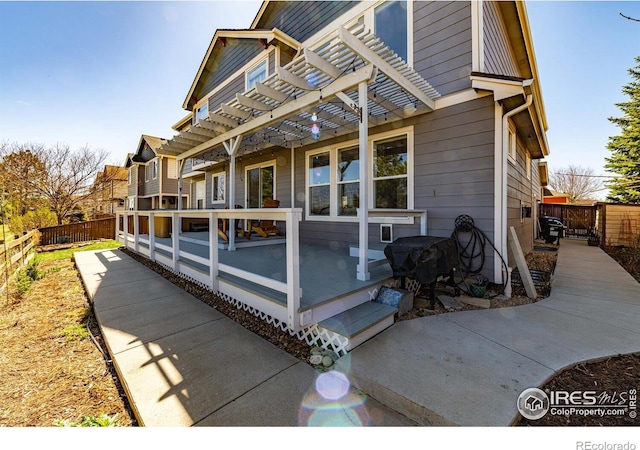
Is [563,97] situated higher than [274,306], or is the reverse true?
[563,97]

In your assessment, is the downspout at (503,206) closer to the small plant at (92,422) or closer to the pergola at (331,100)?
the pergola at (331,100)

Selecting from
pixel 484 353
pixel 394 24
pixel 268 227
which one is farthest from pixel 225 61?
pixel 484 353

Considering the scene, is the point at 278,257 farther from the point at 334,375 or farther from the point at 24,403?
the point at 24,403

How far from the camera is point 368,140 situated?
5.27 metres

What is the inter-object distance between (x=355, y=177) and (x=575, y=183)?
37.7 m

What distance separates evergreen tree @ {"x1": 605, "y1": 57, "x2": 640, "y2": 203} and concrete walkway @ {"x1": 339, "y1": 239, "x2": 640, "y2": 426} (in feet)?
42.8

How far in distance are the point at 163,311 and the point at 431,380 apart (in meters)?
3.41

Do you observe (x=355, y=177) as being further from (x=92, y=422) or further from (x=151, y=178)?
(x=151, y=178)

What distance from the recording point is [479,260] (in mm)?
4051

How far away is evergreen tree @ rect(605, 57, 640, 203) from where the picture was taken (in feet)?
39.1

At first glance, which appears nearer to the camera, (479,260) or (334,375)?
(334,375)

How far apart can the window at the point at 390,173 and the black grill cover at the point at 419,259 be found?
1557 mm

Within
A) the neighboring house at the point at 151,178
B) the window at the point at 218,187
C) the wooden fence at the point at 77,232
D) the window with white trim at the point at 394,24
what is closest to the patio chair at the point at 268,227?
the window at the point at 218,187
